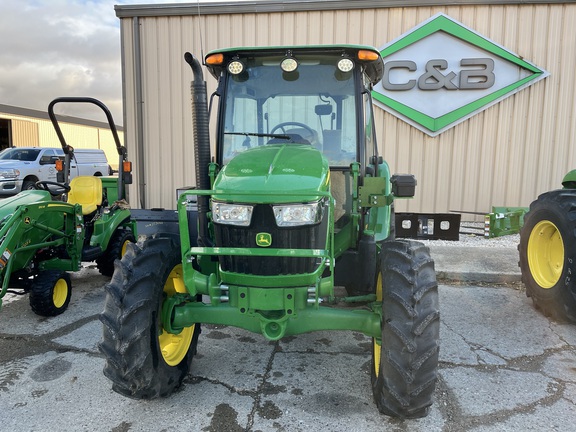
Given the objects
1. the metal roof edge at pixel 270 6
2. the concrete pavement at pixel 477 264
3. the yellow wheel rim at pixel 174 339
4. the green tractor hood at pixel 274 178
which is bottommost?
the concrete pavement at pixel 477 264

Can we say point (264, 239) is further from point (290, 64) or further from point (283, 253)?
point (290, 64)

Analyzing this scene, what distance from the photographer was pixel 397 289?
260 cm

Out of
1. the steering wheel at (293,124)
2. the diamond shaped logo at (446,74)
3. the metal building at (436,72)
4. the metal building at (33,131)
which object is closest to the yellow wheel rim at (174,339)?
the steering wheel at (293,124)

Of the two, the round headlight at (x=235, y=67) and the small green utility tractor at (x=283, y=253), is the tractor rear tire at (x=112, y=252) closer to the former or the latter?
the small green utility tractor at (x=283, y=253)

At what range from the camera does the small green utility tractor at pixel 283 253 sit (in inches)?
99.1

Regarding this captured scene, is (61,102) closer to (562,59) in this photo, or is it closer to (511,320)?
(511,320)

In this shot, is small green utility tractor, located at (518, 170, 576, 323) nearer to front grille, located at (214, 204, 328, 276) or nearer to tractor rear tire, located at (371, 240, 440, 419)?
tractor rear tire, located at (371, 240, 440, 419)

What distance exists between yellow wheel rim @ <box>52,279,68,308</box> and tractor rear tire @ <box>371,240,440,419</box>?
3312 mm

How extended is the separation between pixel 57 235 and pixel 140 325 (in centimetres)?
273

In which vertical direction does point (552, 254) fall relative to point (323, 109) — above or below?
below

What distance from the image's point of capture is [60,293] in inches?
177

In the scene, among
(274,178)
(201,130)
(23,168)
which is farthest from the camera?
(23,168)

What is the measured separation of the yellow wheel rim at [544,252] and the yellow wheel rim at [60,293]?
4.85m

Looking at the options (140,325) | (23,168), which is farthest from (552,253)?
(23,168)
